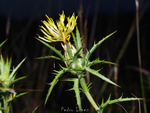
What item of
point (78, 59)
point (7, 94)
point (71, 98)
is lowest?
point (71, 98)

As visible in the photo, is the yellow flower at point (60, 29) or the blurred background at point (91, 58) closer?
the yellow flower at point (60, 29)

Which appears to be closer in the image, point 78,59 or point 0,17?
point 78,59

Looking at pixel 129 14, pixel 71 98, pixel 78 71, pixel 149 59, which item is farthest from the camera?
pixel 129 14

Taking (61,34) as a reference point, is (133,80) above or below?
below

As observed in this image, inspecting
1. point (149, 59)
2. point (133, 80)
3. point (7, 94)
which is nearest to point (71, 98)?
point (133, 80)

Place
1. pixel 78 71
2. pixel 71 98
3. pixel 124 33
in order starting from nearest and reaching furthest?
pixel 78 71, pixel 71 98, pixel 124 33

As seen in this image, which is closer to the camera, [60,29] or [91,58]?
[60,29]

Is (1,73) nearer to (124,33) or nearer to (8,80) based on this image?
(8,80)

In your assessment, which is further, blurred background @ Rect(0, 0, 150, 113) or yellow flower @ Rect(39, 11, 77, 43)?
blurred background @ Rect(0, 0, 150, 113)

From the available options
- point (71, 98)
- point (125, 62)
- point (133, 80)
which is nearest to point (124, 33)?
point (125, 62)
